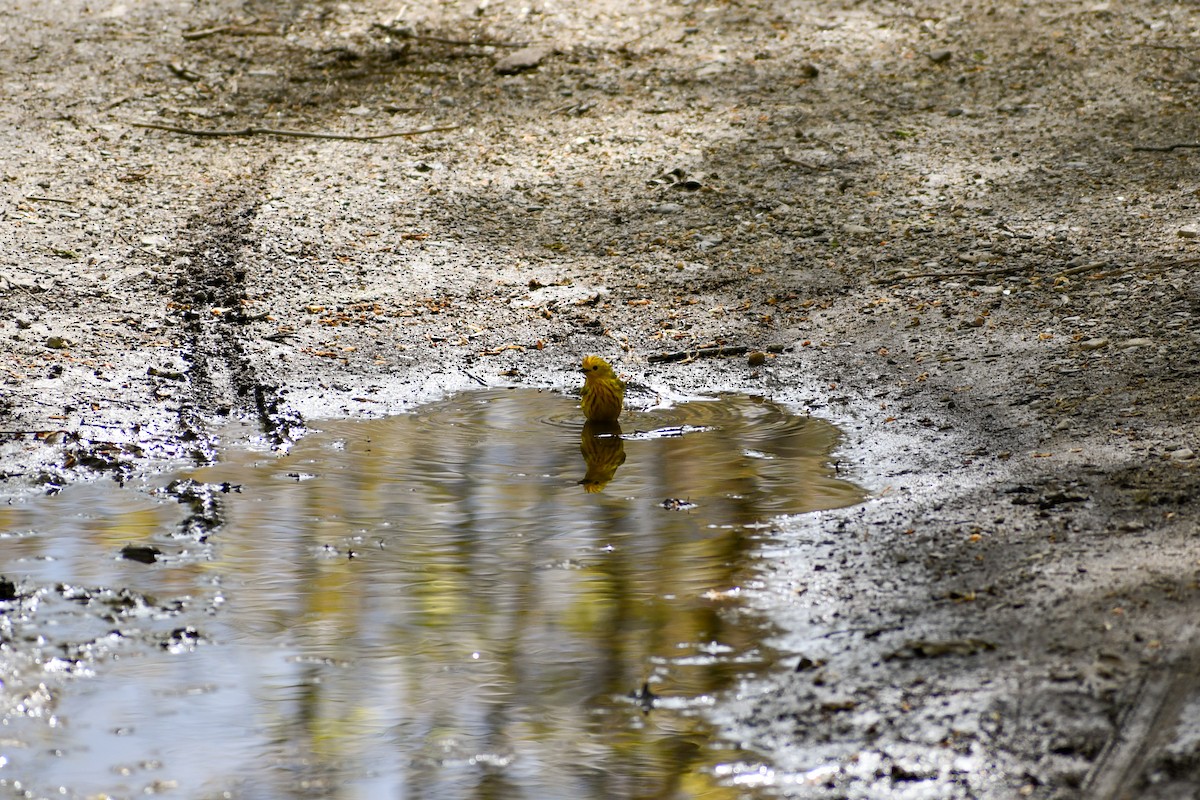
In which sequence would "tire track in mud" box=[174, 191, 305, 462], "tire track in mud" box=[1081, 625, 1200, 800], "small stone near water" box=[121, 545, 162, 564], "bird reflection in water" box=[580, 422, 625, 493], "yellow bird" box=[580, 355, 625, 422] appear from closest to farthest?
"tire track in mud" box=[1081, 625, 1200, 800], "small stone near water" box=[121, 545, 162, 564], "bird reflection in water" box=[580, 422, 625, 493], "yellow bird" box=[580, 355, 625, 422], "tire track in mud" box=[174, 191, 305, 462]

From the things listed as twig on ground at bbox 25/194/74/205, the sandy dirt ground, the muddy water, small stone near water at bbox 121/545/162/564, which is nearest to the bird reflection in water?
the muddy water

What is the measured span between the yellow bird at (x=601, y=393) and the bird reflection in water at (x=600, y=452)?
0.04m

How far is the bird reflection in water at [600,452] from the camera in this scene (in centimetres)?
438

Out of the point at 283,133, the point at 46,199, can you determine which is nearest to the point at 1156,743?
the point at 46,199

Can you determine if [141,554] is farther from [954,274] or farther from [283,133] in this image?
[283,133]

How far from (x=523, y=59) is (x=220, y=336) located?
334 centimetres

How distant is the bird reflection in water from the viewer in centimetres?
438

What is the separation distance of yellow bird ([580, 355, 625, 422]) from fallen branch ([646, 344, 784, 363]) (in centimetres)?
72

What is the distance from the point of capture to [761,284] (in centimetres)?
595

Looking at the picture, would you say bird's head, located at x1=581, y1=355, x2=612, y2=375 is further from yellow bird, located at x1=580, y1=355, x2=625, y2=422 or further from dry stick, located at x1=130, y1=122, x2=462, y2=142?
dry stick, located at x1=130, y1=122, x2=462, y2=142

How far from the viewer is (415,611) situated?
3.46 m

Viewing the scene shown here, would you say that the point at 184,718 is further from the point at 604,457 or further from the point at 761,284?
the point at 761,284

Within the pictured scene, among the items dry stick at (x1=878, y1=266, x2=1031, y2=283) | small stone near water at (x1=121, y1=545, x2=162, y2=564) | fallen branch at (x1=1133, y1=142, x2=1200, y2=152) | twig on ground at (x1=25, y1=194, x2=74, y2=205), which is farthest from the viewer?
fallen branch at (x1=1133, y1=142, x2=1200, y2=152)

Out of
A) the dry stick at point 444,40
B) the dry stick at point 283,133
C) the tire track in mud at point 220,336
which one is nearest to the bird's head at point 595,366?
the tire track in mud at point 220,336
